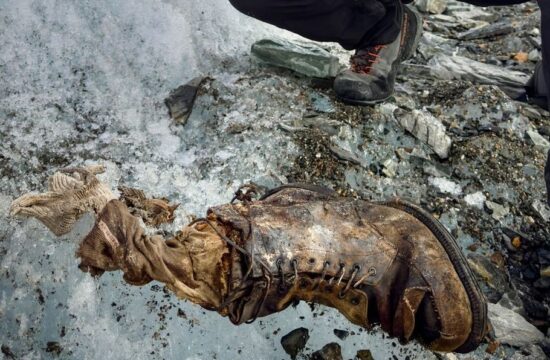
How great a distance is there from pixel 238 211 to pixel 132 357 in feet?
2.46

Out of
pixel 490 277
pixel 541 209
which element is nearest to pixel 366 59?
pixel 541 209

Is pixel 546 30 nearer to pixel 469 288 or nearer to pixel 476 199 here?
pixel 476 199

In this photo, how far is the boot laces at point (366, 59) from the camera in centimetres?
298

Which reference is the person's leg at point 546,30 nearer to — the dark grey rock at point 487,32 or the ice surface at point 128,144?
the ice surface at point 128,144

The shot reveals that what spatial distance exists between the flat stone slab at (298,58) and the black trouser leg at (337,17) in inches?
4.9

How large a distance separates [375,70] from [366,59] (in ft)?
0.33

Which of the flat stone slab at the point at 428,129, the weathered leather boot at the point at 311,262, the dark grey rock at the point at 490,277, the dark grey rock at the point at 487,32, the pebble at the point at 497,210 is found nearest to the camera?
the weathered leather boot at the point at 311,262

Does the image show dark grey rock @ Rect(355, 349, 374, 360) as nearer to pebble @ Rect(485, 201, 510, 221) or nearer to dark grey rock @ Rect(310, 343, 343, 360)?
dark grey rock @ Rect(310, 343, 343, 360)

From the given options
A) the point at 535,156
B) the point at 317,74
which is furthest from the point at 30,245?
the point at 535,156

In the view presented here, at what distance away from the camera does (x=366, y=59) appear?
300 cm

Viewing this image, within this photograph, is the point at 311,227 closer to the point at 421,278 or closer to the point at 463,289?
the point at 421,278

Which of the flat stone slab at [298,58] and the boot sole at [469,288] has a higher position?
the flat stone slab at [298,58]

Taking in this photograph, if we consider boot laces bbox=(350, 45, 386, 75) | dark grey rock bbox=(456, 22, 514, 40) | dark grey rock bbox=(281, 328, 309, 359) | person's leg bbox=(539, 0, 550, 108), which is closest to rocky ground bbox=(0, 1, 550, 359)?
dark grey rock bbox=(281, 328, 309, 359)

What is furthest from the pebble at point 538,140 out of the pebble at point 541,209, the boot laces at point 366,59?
the boot laces at point 366,59
